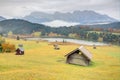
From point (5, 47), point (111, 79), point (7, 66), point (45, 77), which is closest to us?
point (45, 77)

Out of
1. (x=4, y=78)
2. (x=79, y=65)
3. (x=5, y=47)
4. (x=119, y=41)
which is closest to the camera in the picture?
(x=4, y=78)

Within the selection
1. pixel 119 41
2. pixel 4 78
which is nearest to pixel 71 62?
pixel 4 78

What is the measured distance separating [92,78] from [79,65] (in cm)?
2076

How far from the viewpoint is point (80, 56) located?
65812 millimetres

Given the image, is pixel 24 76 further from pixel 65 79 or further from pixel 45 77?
pixel 65 79

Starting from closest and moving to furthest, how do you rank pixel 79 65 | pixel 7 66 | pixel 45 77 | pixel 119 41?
pixel 45 77 < pixel 7 66 < pixel 79 65 < pixel 119 41

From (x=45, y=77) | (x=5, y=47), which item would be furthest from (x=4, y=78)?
(x=5, y=47)

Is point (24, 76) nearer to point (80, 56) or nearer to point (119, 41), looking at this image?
point (80, 56)

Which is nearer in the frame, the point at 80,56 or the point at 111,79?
the point at 111,79

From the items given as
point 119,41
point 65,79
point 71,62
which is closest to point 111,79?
point 65,79

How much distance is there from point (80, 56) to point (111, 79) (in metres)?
22.5

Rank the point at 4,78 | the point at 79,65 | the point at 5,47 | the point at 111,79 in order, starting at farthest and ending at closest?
the point at 5,47, the point at 79,65, the point at 111,79, the point at 4,78

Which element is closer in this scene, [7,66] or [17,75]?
[17,75]

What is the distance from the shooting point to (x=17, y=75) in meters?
38.8
